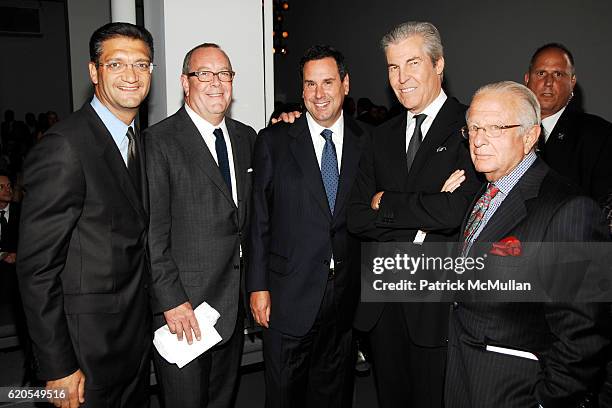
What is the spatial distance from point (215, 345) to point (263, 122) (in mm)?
1980

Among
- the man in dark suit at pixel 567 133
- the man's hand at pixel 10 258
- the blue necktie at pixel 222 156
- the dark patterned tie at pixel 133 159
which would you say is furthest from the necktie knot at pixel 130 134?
the man's hand at pixel 10 258

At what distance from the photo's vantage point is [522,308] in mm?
1690

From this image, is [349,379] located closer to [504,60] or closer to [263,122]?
[263,122]

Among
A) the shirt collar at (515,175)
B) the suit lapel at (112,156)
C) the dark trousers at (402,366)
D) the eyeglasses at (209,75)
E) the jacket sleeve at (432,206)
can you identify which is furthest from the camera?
the eyeglasses at (209,75)

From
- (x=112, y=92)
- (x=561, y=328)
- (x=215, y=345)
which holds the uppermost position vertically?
(x=112, y=92)

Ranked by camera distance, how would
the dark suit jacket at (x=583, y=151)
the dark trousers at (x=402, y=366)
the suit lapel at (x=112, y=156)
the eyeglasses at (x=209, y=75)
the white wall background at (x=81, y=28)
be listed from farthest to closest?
the white wall background at (x=81, y=28)
the dark suit jacket at (x=583, y=151)
the eyeglasses at (x=209, y=75)
the dark trousers at (x=402, y=366)
the suit lapel at (x=112, y=156)

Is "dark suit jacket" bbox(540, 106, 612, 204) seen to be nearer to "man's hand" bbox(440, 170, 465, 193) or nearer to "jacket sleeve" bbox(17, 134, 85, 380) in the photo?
"man's hand" bbox(440, 170, 465, 193)

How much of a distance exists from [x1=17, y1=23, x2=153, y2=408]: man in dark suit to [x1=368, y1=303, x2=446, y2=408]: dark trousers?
40.0 inches

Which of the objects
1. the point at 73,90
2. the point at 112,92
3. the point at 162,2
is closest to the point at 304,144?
the point at 112,92

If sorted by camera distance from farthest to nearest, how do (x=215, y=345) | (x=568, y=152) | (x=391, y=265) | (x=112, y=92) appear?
(x=568, y=152) < (x=215, y=345) < (x=391, y=265) < (x=112, y=92)

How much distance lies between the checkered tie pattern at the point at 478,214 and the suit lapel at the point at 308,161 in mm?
774

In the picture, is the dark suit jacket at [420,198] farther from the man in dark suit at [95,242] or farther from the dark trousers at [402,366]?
the man in dark suit at [95,242]

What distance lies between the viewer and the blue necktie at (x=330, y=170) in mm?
2588

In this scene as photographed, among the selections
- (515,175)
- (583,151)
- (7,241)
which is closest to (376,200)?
(515,175)
